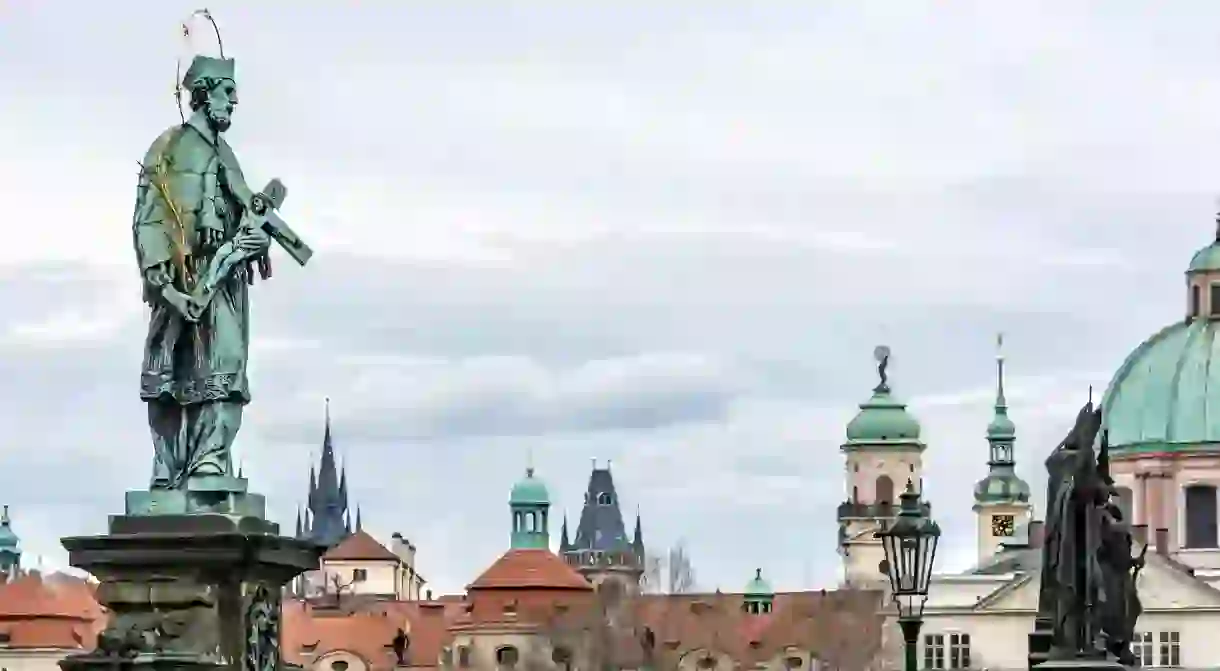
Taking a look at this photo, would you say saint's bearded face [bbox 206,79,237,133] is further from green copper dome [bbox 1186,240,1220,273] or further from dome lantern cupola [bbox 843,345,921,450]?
dome lantern cupola [bbox 843,345,921,450]

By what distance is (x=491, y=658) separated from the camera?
150m

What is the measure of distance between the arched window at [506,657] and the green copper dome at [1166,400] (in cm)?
3004

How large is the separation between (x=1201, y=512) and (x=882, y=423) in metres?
42.4

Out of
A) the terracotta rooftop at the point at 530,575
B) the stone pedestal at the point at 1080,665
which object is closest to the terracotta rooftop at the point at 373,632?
the terracotta rooftop at the point at 530,575

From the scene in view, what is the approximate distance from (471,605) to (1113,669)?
464ft

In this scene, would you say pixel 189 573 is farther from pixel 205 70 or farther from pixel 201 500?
pixel 205 70

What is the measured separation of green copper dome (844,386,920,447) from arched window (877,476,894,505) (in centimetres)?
185

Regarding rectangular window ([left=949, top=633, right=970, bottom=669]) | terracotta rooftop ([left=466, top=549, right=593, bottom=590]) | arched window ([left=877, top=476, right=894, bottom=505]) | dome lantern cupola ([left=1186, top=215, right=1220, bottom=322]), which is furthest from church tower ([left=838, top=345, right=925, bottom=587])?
rectangular window ([left=949, top=633, right=970, bottom=669])

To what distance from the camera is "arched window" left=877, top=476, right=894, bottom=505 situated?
167 m

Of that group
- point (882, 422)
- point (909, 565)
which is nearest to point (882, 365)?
point (882, 422)

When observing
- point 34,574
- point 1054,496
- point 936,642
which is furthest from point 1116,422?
point 1054,496

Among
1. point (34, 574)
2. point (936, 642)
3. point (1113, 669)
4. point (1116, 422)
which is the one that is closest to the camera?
point (1113, 669)

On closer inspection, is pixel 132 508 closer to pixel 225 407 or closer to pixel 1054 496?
pixel 225 407

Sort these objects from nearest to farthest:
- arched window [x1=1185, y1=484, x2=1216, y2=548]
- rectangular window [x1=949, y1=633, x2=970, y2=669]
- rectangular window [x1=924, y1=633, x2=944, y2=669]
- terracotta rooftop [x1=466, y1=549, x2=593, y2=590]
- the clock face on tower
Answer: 1. rectangular window [x1=949, y1=633, x2=970, y2=669]
2. rectangular window [x1=924, y1=633, x2=944, y2=669]
3. arched window [x1=1185, y1=484, x2=1216, y2=548]
4. terracotta rooftop [x1=466, y1=549, x2=593, y2=590]
5. the clock face on tower
